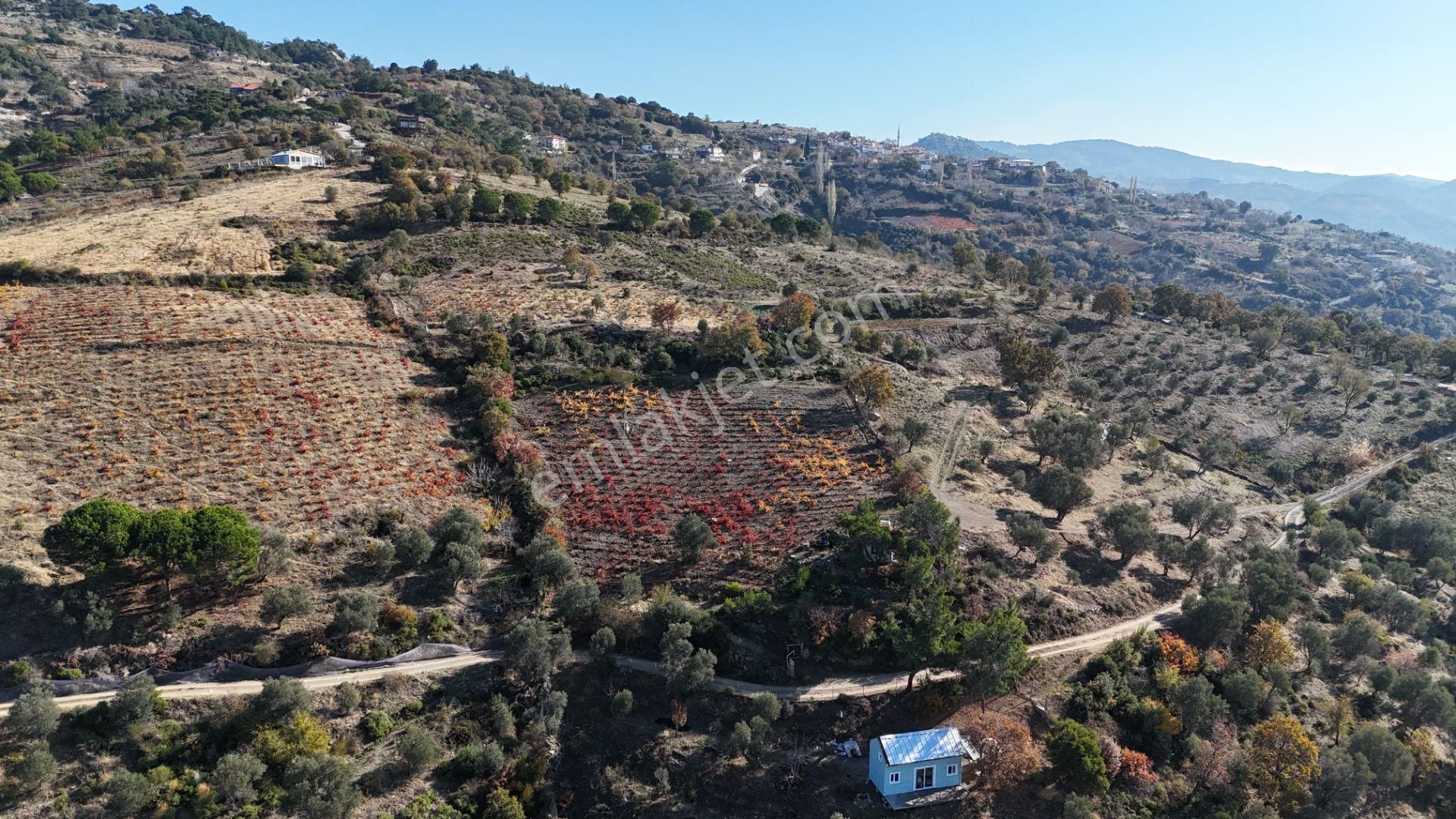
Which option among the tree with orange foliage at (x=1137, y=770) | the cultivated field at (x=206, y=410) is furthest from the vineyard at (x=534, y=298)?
the tree with orange foliage at (x=1137, y=770)

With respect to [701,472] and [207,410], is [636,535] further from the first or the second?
[207,410]

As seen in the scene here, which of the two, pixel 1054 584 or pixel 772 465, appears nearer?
pixel 1054 584

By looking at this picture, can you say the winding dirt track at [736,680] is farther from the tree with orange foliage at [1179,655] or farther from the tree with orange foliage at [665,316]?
the tree with orange foliage at [665,316]

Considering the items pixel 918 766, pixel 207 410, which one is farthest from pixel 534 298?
pixel 918 766

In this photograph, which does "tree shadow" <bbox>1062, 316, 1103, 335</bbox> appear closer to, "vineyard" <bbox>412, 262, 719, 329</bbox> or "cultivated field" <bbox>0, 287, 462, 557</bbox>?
"vineyard" <bbox>412, 262, 719, 329</bbox>

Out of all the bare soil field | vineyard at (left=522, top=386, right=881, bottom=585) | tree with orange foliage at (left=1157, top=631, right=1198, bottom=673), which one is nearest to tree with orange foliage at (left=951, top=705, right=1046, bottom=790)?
tree with orange foliage at (left=1157, top=631, right=1198, bottom=673)

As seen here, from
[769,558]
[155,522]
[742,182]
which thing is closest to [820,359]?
[769,558]

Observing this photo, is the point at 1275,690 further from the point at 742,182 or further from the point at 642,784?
the point at 742,182
